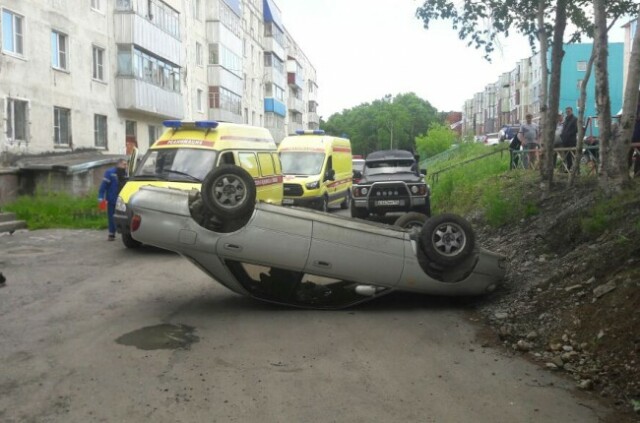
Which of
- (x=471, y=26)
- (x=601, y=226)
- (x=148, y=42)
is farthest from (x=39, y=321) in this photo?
(x=148, y=42)

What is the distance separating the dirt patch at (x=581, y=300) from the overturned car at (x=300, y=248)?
678 millimetres

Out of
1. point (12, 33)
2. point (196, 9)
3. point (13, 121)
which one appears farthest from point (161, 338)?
point (196, 9)

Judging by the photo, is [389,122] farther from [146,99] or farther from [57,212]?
[57,212]

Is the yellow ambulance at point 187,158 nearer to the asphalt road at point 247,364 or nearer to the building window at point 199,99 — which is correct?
the asphalt road at point 247,364

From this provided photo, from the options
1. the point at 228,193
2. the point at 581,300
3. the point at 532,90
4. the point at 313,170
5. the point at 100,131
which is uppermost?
the point at 532,90

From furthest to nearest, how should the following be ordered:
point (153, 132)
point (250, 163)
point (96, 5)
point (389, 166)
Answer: point (153, 132) < point (96, 5) < point (389, 166) < point (250, 163)

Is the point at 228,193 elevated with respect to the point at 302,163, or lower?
lower

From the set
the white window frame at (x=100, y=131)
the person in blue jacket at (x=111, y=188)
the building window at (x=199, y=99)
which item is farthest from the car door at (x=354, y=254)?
the building window at (x=199, y=99)

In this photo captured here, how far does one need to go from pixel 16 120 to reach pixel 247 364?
18208mm

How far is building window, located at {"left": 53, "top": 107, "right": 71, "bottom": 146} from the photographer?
23062 millimetres

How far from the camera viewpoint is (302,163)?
1992cm

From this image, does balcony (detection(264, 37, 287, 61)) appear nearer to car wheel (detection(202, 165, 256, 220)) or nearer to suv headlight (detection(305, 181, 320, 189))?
suv headlight (detection(305, 181, 320, 189))

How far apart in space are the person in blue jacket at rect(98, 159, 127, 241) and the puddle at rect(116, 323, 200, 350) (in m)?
7.72

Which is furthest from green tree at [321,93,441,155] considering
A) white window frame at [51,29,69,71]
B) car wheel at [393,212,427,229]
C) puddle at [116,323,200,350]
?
puddle at [116,323,200,350]
